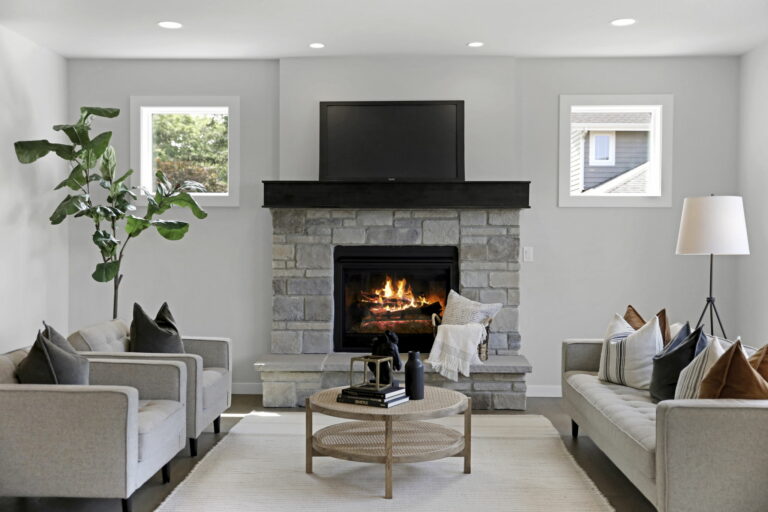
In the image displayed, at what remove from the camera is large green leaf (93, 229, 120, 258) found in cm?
570

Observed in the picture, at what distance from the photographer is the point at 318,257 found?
6.20 m

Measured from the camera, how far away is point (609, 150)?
21.0 ft

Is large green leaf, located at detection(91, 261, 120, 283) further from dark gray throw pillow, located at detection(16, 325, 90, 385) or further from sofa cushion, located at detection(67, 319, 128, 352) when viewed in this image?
dark gray throw pillow, located at detection(16, 325, 90, 385)

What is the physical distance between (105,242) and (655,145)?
4356mm

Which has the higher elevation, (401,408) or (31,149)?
(31,149)

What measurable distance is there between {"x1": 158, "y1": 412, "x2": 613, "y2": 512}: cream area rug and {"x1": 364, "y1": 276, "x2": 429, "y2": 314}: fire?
1624mm

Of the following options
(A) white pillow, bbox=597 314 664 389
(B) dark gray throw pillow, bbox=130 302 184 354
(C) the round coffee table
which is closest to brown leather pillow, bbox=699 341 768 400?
(A) white pillow, bbox=597 314 664 389

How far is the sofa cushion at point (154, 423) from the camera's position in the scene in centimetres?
357

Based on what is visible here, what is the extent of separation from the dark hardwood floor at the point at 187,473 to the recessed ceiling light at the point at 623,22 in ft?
8.98

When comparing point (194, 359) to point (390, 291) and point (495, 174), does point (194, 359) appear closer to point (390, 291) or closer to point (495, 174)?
point (390, 291)

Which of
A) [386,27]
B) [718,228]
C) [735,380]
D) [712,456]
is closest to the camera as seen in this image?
[712,456]

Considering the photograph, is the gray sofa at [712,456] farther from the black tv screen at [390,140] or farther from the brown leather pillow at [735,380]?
the black tv screen at [390,140]

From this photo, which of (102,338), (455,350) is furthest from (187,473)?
(455,350)

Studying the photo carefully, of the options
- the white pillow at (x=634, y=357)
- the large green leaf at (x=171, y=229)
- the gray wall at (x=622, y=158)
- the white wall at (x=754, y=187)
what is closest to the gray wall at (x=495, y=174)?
the white wall at (x=754, y=187)
